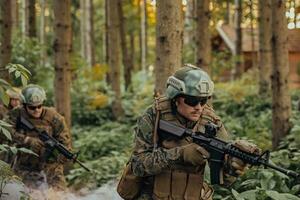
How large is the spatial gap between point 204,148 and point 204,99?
0.39 meters

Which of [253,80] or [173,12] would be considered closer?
[173,12]

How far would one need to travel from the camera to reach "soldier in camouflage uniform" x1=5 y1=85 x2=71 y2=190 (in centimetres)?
781

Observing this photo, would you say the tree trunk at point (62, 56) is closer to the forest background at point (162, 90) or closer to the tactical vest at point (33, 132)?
the forest background at point (162, 90)

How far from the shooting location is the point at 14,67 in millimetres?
4488

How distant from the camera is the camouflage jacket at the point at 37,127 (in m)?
7.93

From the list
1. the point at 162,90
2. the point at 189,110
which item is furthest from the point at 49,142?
the point at 189,110

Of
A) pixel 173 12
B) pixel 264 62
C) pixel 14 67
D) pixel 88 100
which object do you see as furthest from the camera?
pixel 88 100

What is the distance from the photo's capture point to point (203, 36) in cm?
1120

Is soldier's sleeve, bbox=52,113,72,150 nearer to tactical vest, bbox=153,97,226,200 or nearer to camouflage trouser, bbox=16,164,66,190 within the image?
camouflage trouser, bbox=16,164,66,190

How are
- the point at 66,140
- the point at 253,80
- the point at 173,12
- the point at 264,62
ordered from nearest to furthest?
the point at 173,12
the point at 66,140
the point at 264,62
the point at 253,80

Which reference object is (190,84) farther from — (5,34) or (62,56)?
(5,34)

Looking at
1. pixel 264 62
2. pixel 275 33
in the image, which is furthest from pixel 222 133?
pixel 264 62

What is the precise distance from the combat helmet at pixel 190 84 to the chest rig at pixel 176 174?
0.15m

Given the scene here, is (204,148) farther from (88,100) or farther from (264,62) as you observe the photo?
(88,100)
